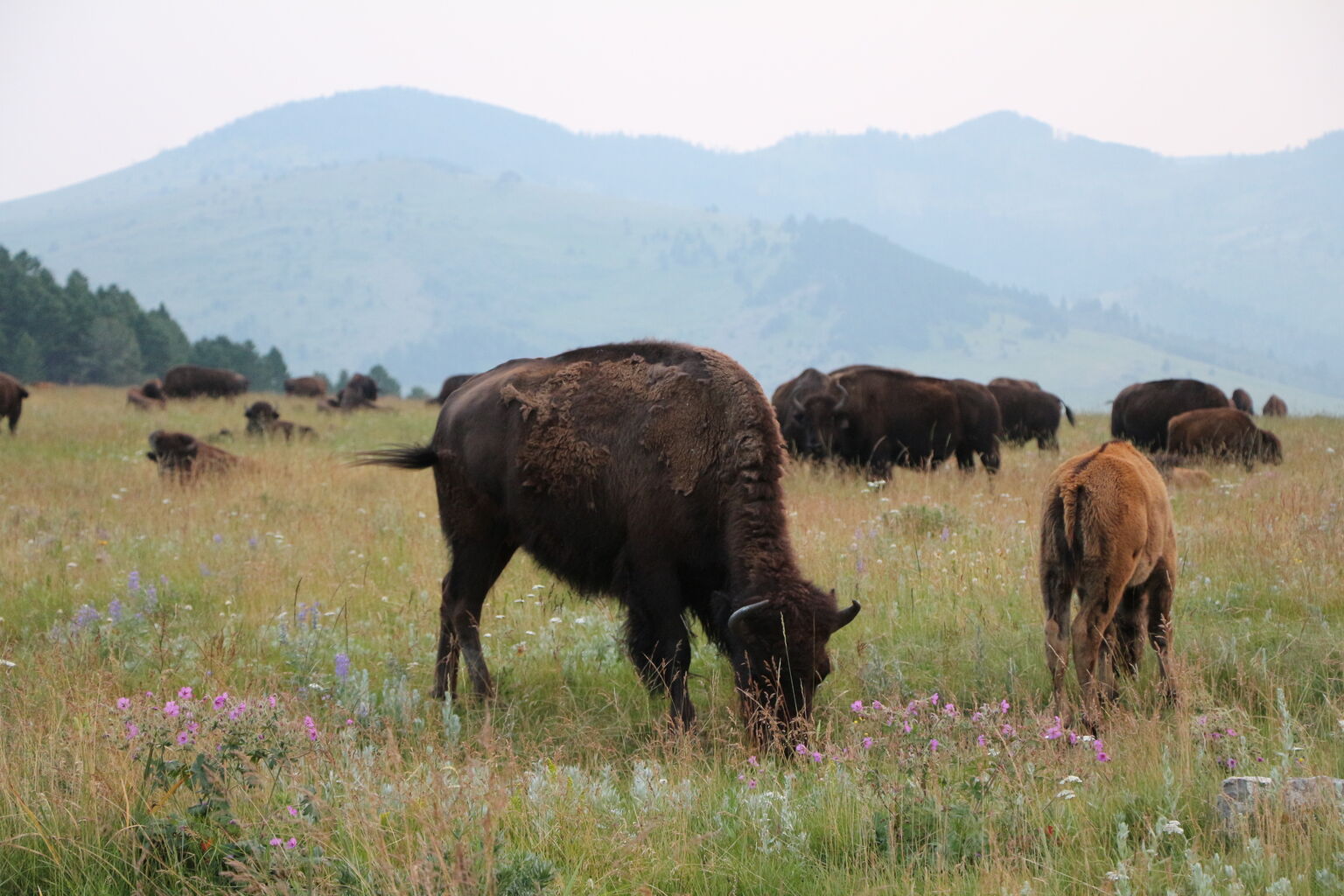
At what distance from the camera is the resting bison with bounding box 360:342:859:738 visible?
5766 millimetres

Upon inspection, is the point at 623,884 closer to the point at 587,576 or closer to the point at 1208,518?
the point at 587,576

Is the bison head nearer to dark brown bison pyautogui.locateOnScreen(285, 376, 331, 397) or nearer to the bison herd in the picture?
the bison herd

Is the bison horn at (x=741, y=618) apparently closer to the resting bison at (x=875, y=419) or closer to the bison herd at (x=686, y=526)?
the bison herd at (x=686, y=526)

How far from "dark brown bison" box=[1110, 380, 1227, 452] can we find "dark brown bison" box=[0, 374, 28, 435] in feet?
73.0

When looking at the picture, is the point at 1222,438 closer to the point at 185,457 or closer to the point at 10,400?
the point at 185,457

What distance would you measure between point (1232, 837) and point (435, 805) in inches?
107

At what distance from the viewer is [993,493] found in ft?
46.0

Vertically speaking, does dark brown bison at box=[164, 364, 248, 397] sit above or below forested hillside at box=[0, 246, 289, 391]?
below

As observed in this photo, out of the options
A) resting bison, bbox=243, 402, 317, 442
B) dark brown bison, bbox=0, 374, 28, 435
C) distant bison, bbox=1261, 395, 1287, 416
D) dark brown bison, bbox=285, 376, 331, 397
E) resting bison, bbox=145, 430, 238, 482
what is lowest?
distant bison, bbox=1261, 395, 1287, 416

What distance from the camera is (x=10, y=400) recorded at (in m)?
23.4

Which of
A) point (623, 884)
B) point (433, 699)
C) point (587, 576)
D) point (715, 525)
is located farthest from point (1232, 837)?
point (433, 699)

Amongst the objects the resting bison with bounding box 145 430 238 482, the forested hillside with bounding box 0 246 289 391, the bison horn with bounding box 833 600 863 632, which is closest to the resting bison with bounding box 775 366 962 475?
the resting bison with bounding box 145 430 238 482

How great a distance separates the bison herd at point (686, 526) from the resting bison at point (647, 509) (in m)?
0.01

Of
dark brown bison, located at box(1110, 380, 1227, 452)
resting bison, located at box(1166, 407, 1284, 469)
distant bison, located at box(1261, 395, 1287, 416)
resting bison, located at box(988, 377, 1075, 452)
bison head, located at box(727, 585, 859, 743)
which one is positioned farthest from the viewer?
distant bison, located at box(1261, 395, 1287, 416)
